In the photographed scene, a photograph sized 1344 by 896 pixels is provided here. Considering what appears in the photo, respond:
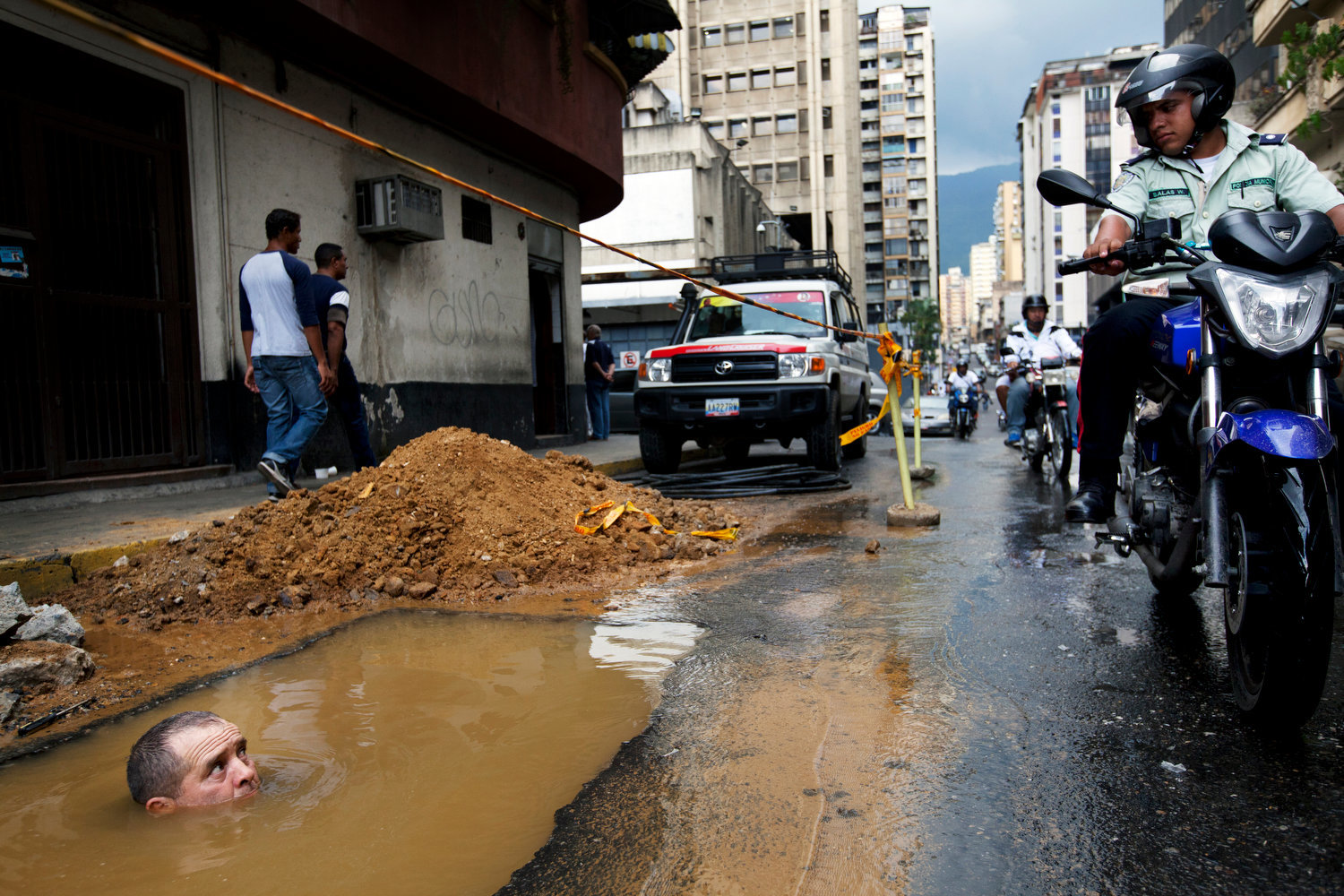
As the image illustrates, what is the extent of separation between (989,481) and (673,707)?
292 inches

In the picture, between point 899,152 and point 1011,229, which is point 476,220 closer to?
point 899,152

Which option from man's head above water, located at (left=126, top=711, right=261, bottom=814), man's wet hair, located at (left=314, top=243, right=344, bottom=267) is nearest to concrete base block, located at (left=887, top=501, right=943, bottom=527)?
man's wet hair, located at (left=314, top=243, right=344, bottom=267)

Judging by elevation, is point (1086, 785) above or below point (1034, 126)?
below

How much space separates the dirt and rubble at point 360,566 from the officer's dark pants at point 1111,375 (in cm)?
223

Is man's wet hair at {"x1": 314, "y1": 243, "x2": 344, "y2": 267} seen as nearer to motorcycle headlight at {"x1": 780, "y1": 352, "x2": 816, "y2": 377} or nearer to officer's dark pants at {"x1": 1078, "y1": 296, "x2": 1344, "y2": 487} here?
motorcycle headlight at {"x1": 780, "y1": 352, "x2": 816, "y2": 377}

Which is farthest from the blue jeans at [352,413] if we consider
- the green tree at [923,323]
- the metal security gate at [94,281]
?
the green tree at [923,323]

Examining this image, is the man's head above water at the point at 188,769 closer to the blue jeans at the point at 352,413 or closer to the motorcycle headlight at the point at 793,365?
the blue jeans at the point at 352,413

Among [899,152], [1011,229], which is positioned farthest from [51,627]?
[1011,229]

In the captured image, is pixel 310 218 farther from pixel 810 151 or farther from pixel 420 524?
pixel 810 151

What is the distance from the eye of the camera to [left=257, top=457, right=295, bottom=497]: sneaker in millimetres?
6082

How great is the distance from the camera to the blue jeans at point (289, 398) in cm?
638

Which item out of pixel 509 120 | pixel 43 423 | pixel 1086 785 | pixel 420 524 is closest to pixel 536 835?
pixel 1086 785

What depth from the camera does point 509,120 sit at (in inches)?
470

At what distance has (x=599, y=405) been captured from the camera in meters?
16.9
